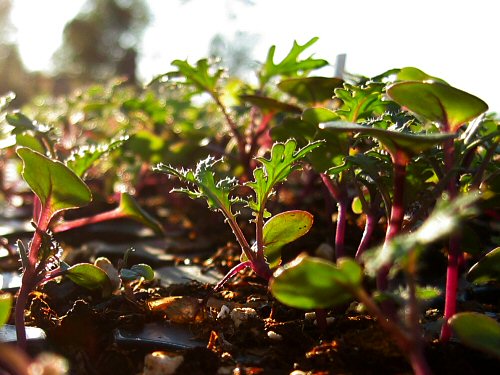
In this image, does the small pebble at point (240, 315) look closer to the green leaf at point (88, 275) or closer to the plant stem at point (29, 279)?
the green leaf at point (88, 275)

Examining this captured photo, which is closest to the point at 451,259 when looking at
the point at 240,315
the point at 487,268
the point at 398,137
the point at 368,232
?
the point at 487,268

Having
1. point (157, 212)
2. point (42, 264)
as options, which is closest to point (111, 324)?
point (42, 264)

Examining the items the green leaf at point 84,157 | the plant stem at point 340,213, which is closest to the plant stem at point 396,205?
the plant stem at point 340,213

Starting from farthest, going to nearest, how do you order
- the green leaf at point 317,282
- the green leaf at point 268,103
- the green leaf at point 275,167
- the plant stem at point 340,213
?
the green leaf at point 268,103 < the plant stem at point 340,213 < the green leaf at point 275,167 < the green leaf at point 317,282

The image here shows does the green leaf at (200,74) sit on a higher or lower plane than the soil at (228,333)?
higher

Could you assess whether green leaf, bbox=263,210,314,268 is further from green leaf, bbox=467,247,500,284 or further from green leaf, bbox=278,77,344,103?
green leaf, bbox=278,77,344,103

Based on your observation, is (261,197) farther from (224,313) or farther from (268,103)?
(268,103)

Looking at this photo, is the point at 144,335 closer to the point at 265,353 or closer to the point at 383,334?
the point at 265,353
